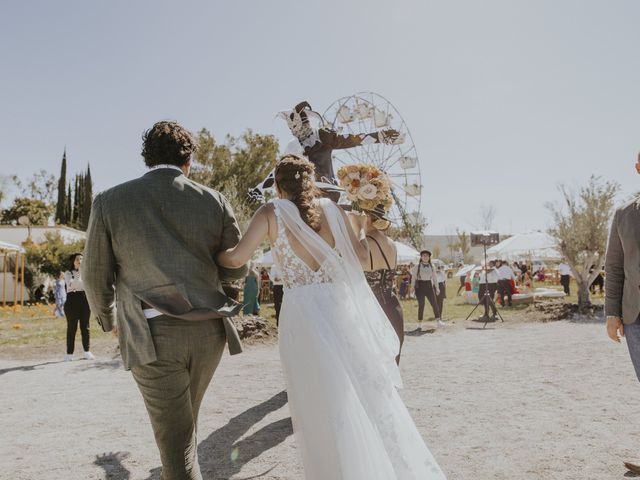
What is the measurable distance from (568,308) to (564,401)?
10349mm

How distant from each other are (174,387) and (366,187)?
239 centimetres

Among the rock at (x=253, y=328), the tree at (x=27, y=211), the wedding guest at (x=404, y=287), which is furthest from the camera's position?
the tree at (x=27, y=211)

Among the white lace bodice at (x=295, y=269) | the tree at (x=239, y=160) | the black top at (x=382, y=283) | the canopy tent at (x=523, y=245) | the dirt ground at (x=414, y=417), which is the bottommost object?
the dirt ground at (x=414, y=417)

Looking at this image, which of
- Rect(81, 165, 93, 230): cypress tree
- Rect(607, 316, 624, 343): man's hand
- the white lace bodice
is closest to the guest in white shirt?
Rect(607, 316, 624, 343): man's hand

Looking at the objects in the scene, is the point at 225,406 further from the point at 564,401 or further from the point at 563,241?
the point at 563,241

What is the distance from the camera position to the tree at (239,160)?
29.5m

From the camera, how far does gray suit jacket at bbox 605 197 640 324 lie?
3148mm

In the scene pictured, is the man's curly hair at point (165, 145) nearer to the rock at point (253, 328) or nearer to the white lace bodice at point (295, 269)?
the white lace bodice at point (295, 269)

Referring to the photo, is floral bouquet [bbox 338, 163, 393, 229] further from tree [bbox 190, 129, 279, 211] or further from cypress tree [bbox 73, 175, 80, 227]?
cypress tree [bbox 73, 175, 80, 227]

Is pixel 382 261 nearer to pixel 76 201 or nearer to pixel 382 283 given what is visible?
pixel 382 283

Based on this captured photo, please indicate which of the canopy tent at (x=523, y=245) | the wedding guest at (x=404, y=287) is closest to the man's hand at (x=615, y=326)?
the wedding guest at (x=404, y=287)

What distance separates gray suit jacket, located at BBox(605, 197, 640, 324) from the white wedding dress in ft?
5.12

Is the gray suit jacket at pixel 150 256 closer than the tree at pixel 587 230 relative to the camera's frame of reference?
Yes

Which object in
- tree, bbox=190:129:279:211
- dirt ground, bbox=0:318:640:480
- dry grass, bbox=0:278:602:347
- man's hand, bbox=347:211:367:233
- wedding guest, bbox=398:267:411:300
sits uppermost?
tree, bbox=190:129:279:211
